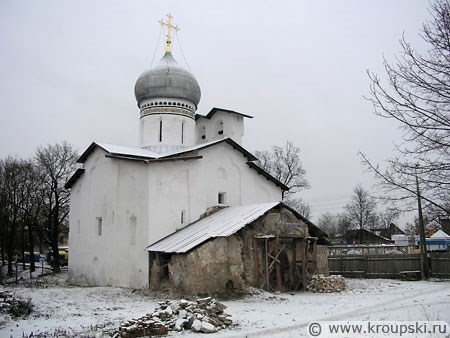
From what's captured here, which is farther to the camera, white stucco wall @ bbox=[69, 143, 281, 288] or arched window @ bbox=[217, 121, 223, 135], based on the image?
arched window @ bbox=[217, 121, 223, 135]

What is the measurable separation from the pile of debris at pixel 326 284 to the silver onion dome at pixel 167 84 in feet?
40.3

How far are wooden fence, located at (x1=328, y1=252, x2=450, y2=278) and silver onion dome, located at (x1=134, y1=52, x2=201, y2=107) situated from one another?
41.8ft

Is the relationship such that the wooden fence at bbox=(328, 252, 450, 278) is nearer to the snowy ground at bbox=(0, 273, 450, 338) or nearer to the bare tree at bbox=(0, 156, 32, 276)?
the snowy ground at bbox=(0, 273, 450, 338)

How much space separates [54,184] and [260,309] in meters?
21.3

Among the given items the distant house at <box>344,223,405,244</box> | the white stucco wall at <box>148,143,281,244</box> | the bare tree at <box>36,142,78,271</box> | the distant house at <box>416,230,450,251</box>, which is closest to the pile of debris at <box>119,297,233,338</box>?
the white stucco wall at <box>148,143,281,244</box>

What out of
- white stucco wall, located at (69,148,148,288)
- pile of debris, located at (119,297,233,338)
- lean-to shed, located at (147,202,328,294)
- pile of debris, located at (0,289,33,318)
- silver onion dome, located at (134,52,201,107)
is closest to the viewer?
pile of debris, located at (119,297,233,338)

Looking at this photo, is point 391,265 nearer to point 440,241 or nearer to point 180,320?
point 180,320

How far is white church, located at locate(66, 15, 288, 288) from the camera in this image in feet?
62.0

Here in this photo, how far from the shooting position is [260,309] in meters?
12.6

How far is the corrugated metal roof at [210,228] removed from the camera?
619 inches

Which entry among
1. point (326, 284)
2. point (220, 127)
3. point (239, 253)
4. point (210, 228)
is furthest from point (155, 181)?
point (326, 284)

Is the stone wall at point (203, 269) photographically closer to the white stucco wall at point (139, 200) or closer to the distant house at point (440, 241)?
the white stucco wall at point (139, 200)

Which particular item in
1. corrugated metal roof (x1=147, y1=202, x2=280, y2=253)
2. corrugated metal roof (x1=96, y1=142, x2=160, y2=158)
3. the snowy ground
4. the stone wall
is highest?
corrugated metal roof (x1=96, y1=142, x2=160, y2=158)

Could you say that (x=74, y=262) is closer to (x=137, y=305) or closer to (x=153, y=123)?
(x=153, y=123)
